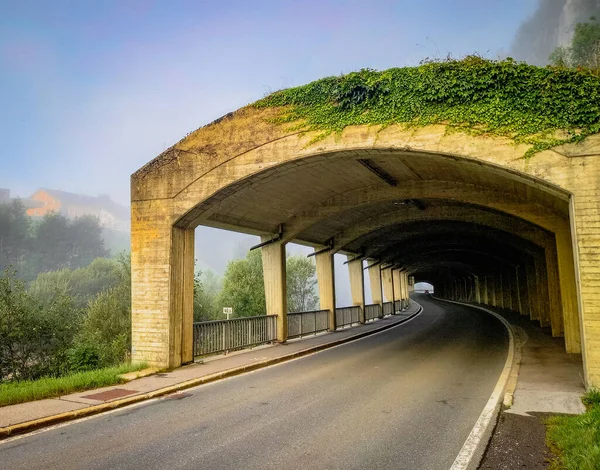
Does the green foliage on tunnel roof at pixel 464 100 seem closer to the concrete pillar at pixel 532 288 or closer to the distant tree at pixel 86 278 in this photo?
the concrete pillar at pixel 532 288

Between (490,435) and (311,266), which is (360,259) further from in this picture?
(311,266)

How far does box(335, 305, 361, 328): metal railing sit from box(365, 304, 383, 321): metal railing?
2.41m

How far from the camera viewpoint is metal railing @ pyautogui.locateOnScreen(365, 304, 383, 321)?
31438 mm

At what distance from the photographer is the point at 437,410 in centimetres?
777

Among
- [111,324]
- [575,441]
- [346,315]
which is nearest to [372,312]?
[346,315]

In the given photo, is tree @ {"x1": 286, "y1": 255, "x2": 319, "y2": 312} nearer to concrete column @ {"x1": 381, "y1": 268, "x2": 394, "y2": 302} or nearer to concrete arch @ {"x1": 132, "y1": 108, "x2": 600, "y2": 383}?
concrete column @ {"x1": 381, "y1": 268, "x2": 394, "y2": 302}

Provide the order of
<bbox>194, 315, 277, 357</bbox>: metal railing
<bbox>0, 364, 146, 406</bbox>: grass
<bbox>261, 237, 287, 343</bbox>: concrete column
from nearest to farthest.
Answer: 1. <bbox>0, 364, 146, 406</bbox>: grass
2. <bbox>194, 315, 277, 357</bbox>: metal railing
3. <bbox>261, 237, 287, 343</bbox>: concrete column

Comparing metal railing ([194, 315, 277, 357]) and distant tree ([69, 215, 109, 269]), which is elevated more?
distant tree ([69, 215, 109, 269])

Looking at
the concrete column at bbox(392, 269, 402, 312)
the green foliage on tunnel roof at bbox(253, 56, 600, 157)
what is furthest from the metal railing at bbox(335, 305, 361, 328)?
the concrete column at bbox(392, 269, 402, 312)

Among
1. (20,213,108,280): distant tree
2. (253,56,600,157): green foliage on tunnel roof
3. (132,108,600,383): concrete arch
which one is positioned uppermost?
(20,213,108,280): distant tree

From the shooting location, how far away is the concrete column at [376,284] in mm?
36156

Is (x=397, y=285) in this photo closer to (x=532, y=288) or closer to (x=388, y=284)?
(x=388, y=284)

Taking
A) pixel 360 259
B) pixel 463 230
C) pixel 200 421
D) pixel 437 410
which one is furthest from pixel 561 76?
pixel 360 259

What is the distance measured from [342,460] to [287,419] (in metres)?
1.95
